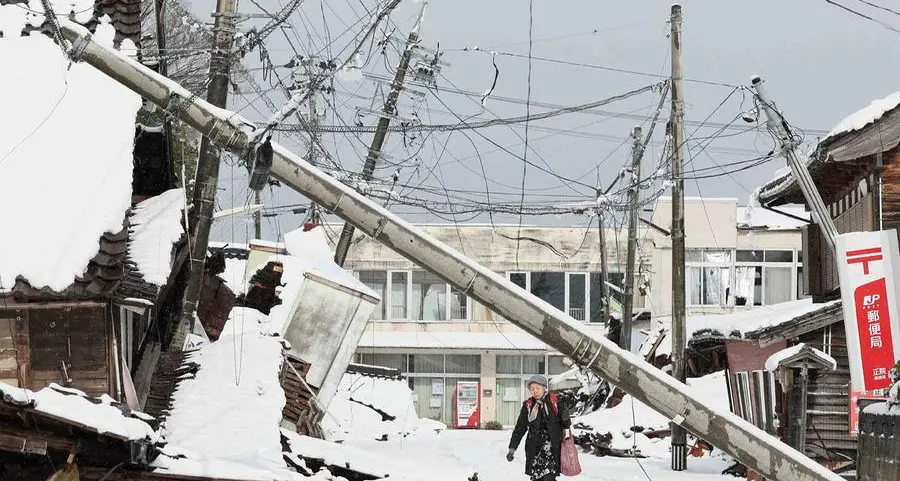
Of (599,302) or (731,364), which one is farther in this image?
(599,302)

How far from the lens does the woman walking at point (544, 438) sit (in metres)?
15.7

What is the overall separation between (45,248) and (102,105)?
3725mm

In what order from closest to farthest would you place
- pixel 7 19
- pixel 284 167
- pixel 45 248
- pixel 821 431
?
1. pixel 284 167
2. pixel 45 248
3. pixel 7 19
4. pixel 821 431

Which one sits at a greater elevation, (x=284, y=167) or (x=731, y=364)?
(x=284, y=167)

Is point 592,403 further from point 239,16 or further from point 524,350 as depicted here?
point 239,16

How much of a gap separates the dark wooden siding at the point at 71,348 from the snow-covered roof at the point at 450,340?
4002 cm

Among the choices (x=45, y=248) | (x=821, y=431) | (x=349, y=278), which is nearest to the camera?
(x=45, y=248)

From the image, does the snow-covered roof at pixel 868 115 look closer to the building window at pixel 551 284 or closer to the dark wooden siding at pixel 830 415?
the dark wooden siding at pixel 830 415

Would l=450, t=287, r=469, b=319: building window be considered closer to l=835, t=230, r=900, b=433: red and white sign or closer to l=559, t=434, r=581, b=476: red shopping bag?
l=835, t=230, r=900, b=433: red and white sign

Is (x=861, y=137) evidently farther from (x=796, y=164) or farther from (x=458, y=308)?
(x=458, y=308)

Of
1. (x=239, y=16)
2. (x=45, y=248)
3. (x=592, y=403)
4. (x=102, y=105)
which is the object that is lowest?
(x=592, y=403)

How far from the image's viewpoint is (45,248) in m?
14.5

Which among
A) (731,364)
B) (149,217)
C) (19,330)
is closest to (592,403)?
(731,364)

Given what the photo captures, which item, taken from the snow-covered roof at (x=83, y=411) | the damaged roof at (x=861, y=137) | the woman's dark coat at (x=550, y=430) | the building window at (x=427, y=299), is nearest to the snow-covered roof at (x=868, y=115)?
the damaged roof at (x=861, y=137)
